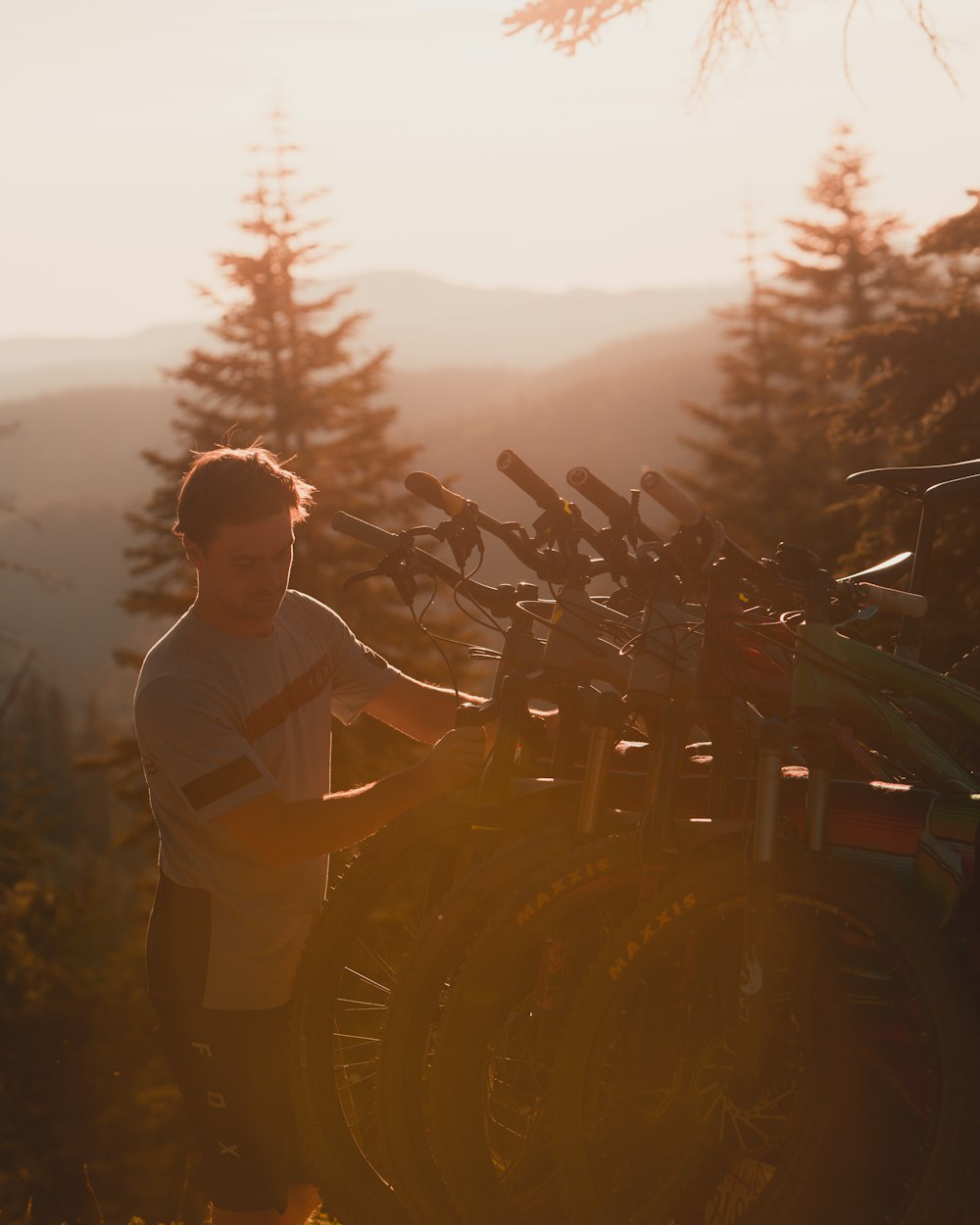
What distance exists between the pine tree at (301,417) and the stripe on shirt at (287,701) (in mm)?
19209

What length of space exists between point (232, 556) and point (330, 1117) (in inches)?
64.4

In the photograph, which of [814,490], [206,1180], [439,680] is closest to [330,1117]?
[206,1180]

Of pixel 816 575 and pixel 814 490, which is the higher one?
pixel 816 575

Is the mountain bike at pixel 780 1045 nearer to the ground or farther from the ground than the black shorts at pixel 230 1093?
farther from the ground

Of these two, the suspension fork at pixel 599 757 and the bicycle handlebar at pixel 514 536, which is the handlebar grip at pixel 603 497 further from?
the suspension fork at pixel 599 757

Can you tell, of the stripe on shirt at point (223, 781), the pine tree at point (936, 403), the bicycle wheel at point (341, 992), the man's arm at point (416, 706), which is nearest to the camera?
the stripe on shirt at point (223, 781)

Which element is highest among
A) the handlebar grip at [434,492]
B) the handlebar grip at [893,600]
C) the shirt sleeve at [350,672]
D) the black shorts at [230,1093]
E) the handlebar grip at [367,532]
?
the handlebar grip at [434,492]

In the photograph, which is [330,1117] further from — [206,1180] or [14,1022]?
[14,1022]

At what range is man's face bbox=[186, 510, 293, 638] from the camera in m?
3.64

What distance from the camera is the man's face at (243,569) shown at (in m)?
3.64

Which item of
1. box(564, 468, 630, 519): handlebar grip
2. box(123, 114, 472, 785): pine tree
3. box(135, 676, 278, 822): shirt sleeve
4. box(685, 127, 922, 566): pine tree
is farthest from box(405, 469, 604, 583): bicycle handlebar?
box(685, 127, 922, 566): pine tree

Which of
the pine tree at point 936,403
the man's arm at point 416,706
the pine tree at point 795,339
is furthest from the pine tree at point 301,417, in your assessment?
the man's arm at point 416,706

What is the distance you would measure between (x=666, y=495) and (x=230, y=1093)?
2.11 m

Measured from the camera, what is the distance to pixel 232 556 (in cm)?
366
